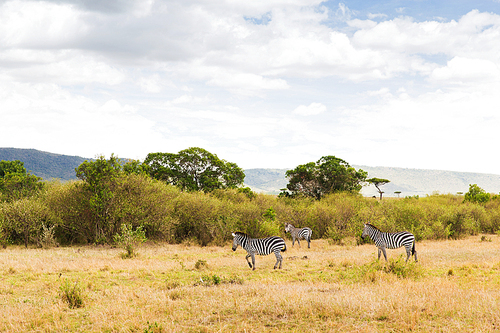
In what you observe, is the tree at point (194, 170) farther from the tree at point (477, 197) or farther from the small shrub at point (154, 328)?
the small shrub at point (154, 328)

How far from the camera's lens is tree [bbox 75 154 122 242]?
26344 millimetres

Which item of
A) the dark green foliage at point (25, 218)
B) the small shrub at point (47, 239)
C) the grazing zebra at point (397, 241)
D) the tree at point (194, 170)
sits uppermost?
the tree at point (194, 170)

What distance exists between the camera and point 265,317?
873 cm

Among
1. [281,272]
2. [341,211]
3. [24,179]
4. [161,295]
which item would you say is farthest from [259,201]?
[161,295]

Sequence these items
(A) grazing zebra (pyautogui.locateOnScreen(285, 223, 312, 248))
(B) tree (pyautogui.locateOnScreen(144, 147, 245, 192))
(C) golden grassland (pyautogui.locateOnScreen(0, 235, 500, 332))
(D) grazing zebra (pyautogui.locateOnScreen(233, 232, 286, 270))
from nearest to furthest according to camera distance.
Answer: (C) golden grassland (pyautogui.locateOnScreen(0, 235, 500, 332)) → (D) grazing zebra (pyautogui.locateOnScreen(233, 232, 286, 270)) → (A) grazing zebra (pyautogui.locateOnScreen(285, 223, 312, 248)) → (B) tree (pyautogui.locateOnScreen(144, 147, 245, 192))

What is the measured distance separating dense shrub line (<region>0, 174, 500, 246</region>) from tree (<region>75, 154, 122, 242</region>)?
16 centimetres

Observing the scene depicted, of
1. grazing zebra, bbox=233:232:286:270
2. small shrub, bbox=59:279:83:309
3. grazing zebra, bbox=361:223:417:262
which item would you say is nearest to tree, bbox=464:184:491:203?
grazing zebra, bbox=361:223:417:262

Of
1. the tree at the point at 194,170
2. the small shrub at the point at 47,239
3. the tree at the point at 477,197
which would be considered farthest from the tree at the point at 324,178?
the small shrub at the point at 47,239

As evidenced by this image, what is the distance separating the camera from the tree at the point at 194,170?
4866 cm

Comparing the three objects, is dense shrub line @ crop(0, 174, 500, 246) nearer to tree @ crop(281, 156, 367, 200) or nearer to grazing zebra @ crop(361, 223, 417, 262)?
grazing zebra @ crop(361, 223, 417, 262)

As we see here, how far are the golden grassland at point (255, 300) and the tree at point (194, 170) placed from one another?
32.2m

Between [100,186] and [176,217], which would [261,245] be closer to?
[100,186]

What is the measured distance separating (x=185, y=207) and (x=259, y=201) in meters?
11.8

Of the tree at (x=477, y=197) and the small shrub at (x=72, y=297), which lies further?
the tree at (x=477, y=197)
